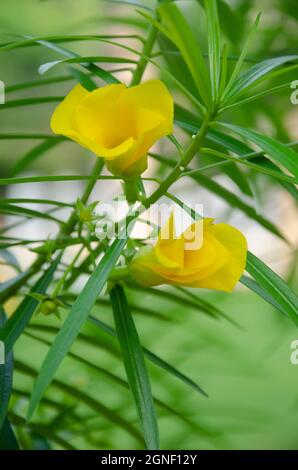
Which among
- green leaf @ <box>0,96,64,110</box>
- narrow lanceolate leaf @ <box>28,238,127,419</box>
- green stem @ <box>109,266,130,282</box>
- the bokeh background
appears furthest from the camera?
the bokeh background

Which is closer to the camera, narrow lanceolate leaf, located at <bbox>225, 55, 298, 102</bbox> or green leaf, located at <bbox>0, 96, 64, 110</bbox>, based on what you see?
narrow lanceolate leaf, located at <bbox>225, 55, 298, 102</bbox>

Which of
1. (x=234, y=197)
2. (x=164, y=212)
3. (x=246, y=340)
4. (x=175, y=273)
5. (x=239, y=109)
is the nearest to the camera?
(x=175, y=273)

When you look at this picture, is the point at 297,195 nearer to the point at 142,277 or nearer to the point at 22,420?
the point at 142,277

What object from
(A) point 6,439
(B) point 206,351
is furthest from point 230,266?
(B) point 206,351

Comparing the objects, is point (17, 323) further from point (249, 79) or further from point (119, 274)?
point (249, 79)

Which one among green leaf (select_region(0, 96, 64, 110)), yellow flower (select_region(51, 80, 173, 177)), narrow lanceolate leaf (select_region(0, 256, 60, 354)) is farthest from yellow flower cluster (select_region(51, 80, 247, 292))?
green leaf (select_region(0, 96, 64, 110))

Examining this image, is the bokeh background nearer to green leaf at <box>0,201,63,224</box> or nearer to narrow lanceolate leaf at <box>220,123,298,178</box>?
green leaf at <box>0,201,63,224</box>
